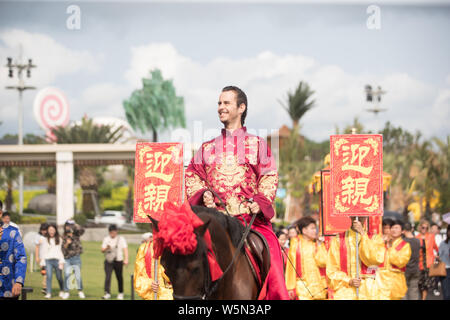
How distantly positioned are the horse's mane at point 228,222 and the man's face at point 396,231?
767 cm

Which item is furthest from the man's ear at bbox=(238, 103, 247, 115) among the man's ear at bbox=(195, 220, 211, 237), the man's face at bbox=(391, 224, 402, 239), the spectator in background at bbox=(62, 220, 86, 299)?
the spectator in background at bbox=(62, 220, 86, 299)

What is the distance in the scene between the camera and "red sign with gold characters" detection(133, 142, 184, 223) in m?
9.65

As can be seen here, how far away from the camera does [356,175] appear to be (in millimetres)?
9711

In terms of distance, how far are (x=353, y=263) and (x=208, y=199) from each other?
16.2 feet

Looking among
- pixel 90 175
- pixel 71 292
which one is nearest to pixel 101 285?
pixel 71 292

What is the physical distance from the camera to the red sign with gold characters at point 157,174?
965 cm

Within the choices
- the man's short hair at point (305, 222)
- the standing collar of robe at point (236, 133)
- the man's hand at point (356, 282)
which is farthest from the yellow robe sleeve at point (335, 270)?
the standing collar of robe at point (236, 133)

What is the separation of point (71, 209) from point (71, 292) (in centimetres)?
662

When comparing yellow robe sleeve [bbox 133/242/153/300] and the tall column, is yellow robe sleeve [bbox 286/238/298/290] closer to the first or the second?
yellow robe sleeve [bbox 133/242/153/300]

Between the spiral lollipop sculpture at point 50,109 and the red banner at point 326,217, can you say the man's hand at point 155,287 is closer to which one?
the red banner at point 326,217

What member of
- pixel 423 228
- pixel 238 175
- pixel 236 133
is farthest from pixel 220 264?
pixel 423 228

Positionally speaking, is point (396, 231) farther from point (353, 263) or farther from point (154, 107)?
point (154, 107)

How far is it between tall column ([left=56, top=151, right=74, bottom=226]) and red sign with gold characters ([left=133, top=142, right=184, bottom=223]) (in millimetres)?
13457
